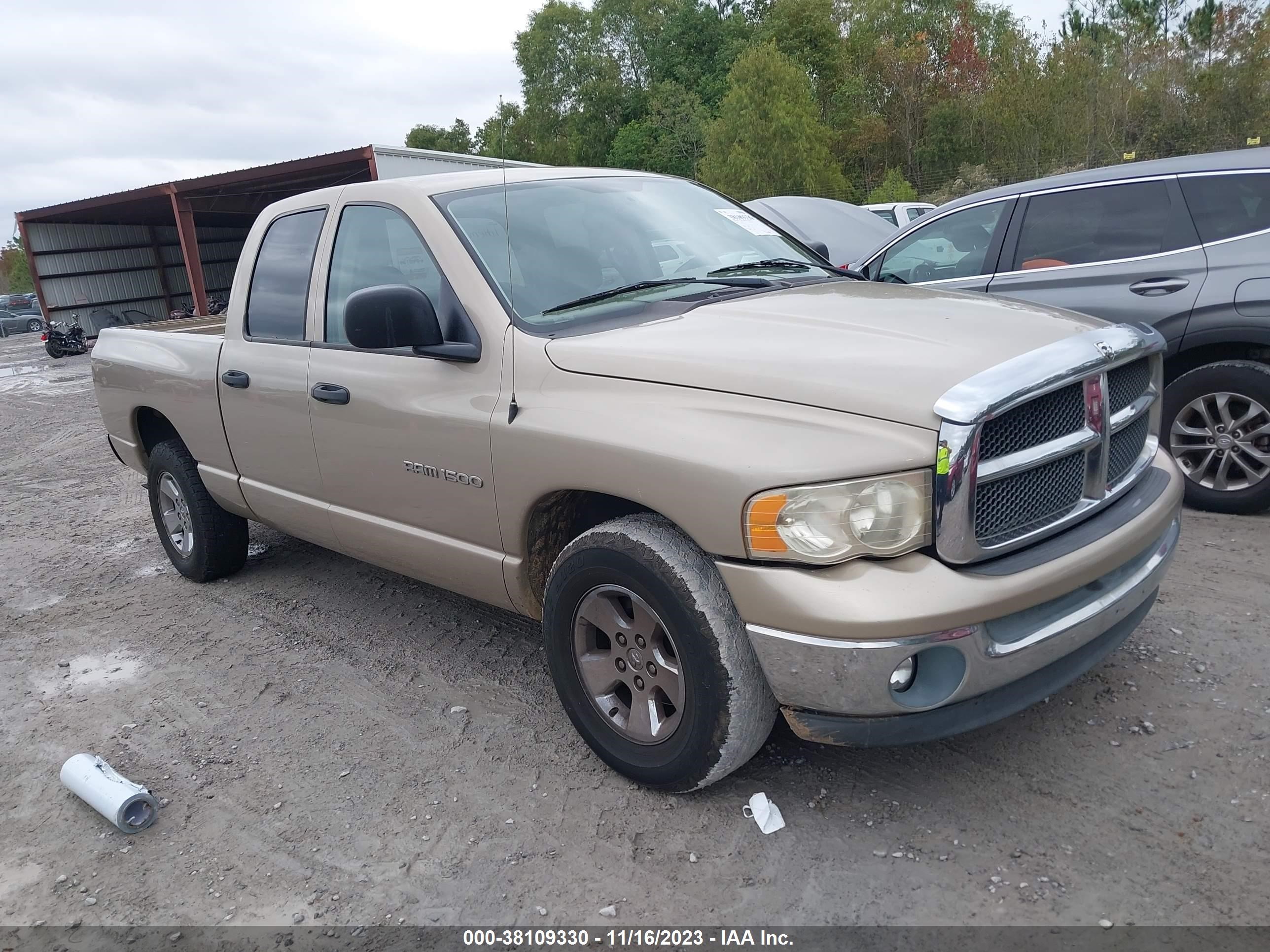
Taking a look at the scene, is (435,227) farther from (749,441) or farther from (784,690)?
(784,690)

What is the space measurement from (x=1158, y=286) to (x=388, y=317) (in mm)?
4037

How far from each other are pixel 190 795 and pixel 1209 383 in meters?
4.93

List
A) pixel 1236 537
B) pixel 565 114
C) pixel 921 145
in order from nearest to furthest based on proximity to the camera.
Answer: pixel 1236 537
pixel 921 145
pixel 565 114

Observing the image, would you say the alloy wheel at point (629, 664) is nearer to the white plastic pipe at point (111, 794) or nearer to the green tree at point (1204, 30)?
the white plastic pipe at point (111, 794)

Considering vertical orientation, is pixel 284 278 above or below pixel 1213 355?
above

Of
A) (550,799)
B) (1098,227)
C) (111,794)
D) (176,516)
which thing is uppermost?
(1098,227)

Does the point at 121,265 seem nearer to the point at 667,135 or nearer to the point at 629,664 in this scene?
the point at 667,135

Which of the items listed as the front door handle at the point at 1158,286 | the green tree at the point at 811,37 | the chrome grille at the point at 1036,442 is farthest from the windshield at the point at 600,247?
the green tree at the point at 811,37

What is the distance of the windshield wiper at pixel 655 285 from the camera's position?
3.23 m

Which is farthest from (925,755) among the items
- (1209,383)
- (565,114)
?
(565,114)

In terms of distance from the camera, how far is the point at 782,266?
3.72 meters

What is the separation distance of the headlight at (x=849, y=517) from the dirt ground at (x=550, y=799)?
35.2 inches

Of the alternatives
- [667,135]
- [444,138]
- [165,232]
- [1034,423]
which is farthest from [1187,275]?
[444,138]

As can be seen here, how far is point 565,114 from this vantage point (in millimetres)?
55781
